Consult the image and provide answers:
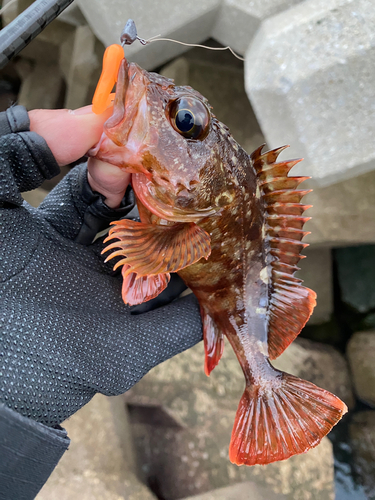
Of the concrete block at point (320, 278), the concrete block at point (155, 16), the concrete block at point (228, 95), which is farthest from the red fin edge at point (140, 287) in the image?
the concrete block at point (320, 278)

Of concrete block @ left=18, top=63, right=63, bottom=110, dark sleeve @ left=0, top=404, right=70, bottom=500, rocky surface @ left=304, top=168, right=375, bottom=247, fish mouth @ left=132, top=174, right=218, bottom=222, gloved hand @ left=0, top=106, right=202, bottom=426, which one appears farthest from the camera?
concrete block @ left=18, top=63, right=63, bottom=110

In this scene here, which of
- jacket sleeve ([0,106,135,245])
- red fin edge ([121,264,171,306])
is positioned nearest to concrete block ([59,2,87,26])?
jacket sleeve ([0,106,135,245])

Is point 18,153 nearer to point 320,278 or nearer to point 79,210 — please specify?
point 79,210

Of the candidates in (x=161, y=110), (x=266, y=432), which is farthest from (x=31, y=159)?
(x=266, y=432)

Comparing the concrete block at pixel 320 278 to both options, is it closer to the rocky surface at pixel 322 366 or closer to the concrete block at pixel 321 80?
the rocky surface at pixel 322 366

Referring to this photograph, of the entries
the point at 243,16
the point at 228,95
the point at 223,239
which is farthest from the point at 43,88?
the point at 223,239

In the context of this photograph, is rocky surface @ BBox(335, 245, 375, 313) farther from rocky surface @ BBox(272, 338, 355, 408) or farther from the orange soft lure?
the orange soft lure
